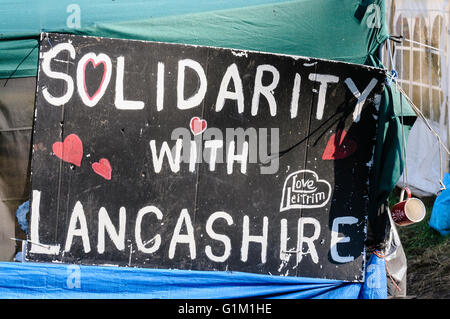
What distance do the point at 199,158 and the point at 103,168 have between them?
24.1 inches

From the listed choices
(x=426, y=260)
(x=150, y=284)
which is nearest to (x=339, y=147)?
(x=150, y=284)

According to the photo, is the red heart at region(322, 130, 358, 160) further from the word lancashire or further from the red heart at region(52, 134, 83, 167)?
the red heart at region(52, 134, 83, 167)

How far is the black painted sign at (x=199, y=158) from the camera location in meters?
4.13

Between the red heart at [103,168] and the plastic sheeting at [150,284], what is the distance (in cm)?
60

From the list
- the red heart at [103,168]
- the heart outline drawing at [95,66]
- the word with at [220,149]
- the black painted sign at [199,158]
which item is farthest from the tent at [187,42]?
the word with at [220,149]

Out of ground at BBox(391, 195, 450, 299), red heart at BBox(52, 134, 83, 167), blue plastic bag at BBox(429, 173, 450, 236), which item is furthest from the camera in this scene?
blue plastic bag at BBox(429, 173, 450, 236)

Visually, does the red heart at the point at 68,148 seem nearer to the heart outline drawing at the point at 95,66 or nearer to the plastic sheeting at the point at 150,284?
the heart outline drawing at the point at 95,66

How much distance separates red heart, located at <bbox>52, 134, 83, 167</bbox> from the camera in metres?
4.12

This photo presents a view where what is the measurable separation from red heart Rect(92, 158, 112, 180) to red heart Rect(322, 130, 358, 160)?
141cm

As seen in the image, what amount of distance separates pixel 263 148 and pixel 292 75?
0.51m

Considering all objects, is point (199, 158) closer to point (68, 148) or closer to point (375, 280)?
point (68, 148)

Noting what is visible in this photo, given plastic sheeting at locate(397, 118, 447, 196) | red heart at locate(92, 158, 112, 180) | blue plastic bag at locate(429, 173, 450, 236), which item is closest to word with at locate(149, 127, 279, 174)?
red heart at locate(92, 158, 112, 180)

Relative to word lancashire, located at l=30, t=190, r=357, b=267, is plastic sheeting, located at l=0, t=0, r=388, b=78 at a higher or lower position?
higher

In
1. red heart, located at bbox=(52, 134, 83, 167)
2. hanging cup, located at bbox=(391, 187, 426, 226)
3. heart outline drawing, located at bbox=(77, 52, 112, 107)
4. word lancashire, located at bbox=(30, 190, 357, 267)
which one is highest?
heart outline drawing, located at bbox=(77, 52, 112, 107)
